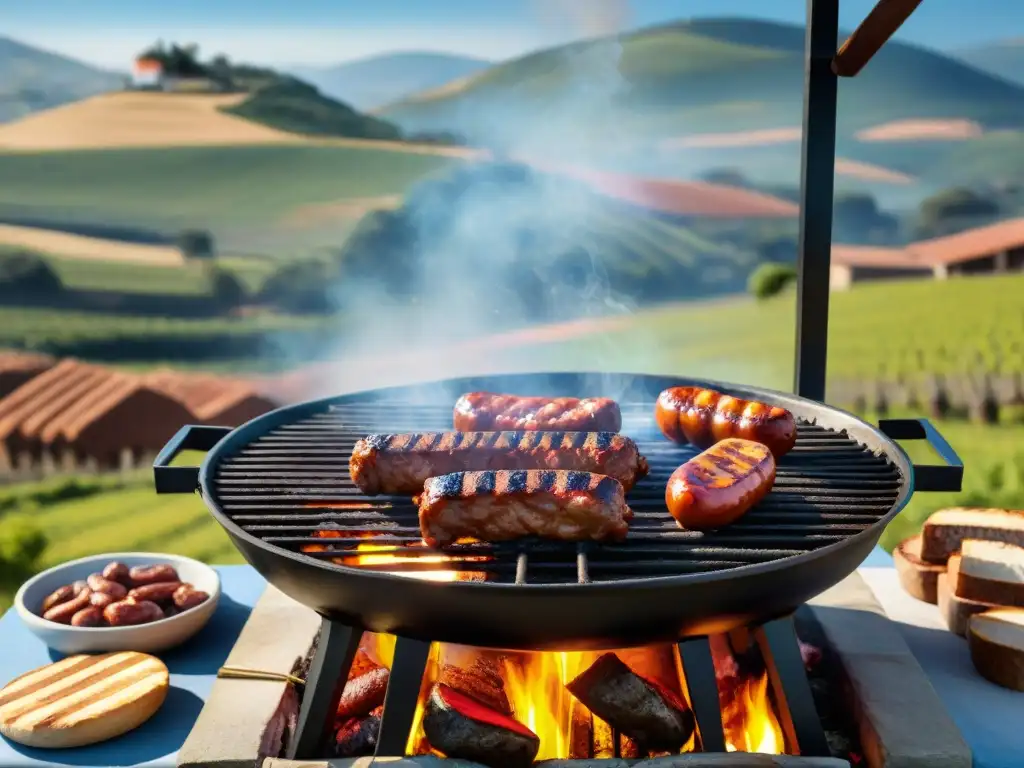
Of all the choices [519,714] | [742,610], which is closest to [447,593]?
[742,610]

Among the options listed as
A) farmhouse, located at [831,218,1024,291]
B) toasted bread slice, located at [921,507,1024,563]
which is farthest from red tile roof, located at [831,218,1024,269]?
toasted bread slice, located at [921,507,1024,563]

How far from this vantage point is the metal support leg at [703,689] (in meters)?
2.23

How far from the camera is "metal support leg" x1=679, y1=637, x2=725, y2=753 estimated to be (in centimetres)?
223

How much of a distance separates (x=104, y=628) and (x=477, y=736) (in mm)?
1540

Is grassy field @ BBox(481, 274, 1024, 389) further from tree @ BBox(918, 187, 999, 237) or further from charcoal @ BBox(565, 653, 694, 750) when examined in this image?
charcoal @ BBox(565, 653, 694, 750)

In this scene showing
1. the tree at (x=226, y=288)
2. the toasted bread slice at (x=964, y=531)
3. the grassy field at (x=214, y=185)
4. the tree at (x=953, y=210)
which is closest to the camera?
the toasted bread slice at (x=964, y=531)

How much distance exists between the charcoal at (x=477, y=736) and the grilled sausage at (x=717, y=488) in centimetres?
70

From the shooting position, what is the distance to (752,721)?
276 cm

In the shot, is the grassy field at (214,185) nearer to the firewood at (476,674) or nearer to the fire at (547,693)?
the firewood at (476,674)

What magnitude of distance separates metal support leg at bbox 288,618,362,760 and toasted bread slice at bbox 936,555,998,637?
2.25m

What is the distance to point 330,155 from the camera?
34.1ft

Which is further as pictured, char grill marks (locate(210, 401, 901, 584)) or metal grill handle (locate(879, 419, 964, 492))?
metal grill handle (locate(879, 419, 964, 492))

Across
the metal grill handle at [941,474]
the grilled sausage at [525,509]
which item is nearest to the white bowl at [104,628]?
the grilled sausage at [525,509]

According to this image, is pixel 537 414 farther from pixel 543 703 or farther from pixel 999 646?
pixel 999 646
